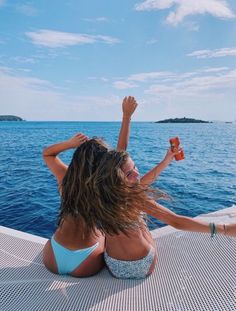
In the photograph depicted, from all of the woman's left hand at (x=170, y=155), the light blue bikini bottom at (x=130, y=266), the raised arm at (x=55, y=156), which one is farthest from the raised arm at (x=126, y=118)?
the light blue bikini bottom at (x=130, y=266)

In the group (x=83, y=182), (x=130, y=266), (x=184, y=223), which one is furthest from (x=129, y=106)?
(x=130, y=266)

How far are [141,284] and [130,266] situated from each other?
16cm

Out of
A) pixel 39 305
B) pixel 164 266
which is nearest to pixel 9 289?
pixel 39 305

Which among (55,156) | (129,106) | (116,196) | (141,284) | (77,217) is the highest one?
(129,106)

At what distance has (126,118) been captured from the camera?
328 centimetres

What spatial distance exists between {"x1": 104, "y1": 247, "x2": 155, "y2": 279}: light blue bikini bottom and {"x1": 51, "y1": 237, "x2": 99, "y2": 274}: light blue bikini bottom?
0.59 feet

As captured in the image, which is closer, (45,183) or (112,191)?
(112,191)

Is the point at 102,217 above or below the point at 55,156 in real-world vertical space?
below

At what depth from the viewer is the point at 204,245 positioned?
10.1ft

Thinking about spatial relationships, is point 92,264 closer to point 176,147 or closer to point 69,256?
point 69,256

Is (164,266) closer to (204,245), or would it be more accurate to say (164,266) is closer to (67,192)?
(204,245)

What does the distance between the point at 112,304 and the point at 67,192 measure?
83 centimetres

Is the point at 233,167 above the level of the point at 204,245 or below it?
below

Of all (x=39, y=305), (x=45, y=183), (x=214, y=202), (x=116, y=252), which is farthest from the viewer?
(x=45, y=183)
